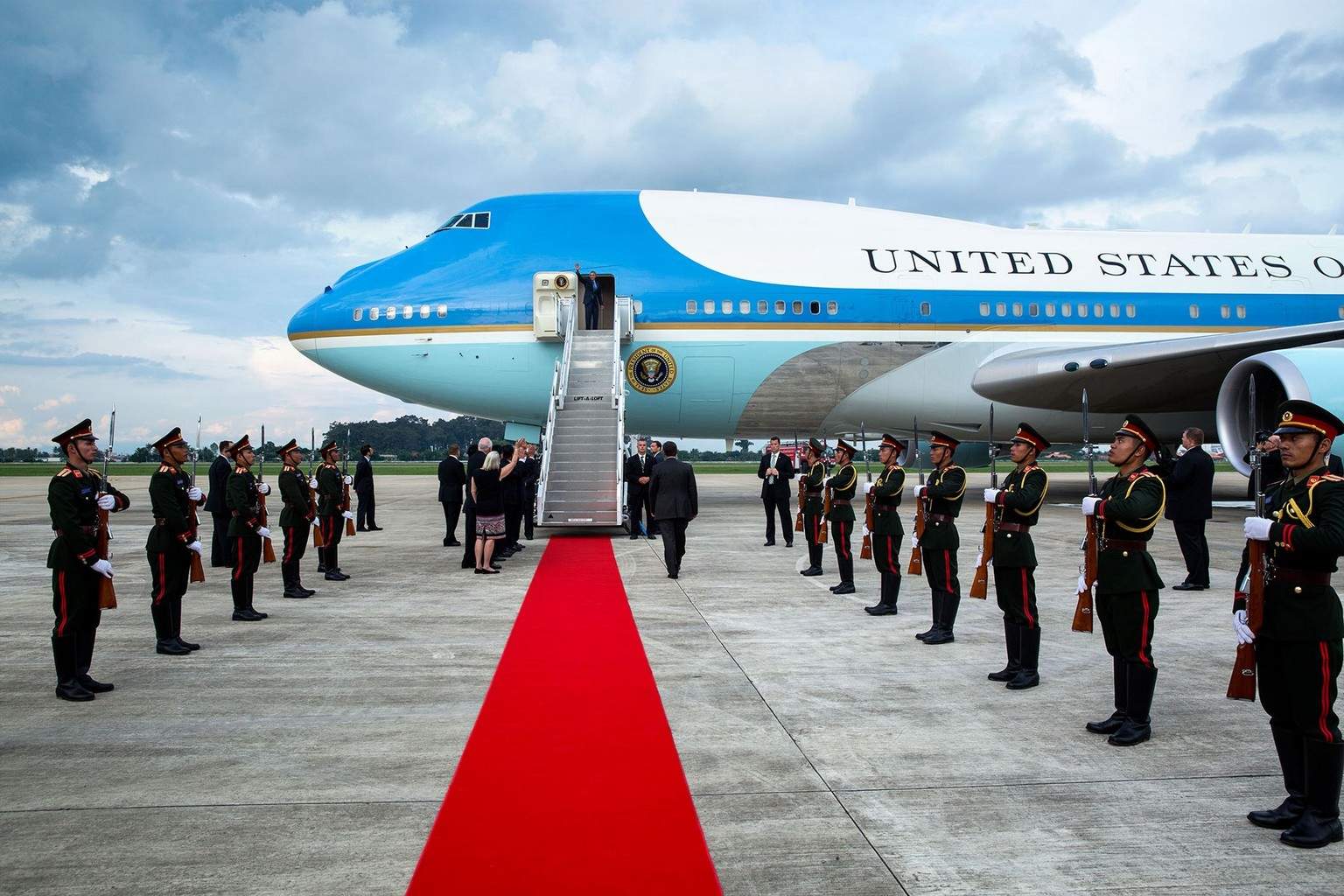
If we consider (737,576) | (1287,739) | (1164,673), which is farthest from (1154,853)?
(737,576)

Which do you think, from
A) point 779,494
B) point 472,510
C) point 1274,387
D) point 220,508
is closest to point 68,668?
point 472,510

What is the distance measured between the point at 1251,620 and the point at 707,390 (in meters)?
13.0

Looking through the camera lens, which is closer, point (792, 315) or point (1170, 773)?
point (1170, 773)

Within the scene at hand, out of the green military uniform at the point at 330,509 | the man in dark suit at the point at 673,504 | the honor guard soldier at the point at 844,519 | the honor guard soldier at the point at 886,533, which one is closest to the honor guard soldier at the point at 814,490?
the honor guard soldier at the point at 844,519

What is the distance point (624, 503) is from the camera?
14.9 m

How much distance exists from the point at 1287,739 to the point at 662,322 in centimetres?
1316

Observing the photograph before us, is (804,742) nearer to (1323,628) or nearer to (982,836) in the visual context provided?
(982,836)

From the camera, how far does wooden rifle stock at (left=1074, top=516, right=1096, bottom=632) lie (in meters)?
4.71

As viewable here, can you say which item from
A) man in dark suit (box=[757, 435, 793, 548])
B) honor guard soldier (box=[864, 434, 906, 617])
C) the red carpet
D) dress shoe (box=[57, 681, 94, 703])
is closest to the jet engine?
honor guard soldier (box=[864, 434, 906, 617])

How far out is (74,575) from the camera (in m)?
5.20

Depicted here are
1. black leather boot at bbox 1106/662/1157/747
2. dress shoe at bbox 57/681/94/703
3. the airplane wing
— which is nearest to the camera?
black leather boot at bbox 1106/662/1157/747

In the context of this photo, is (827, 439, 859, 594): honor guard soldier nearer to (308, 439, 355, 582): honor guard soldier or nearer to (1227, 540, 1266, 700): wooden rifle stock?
(1227, 540, 1266, 700): wooden rifle stock

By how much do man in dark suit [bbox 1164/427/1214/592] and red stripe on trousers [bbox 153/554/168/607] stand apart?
877 centimetres

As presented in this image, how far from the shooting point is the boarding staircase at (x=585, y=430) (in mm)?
13805
